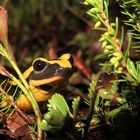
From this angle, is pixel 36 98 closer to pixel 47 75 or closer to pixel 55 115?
pixel 47 75

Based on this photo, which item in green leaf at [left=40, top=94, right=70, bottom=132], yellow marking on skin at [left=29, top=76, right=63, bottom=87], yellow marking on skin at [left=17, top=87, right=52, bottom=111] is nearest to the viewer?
green leaf at [left=40, top=94, right=70, bottom=132]

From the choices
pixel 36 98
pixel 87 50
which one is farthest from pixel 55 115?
pixel 87 50

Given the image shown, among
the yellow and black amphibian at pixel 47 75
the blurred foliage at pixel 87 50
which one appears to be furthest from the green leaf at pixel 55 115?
the yellow and black amphibian at pixel 47 75

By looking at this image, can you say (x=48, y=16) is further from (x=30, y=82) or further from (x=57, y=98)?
(x=57, y=98)

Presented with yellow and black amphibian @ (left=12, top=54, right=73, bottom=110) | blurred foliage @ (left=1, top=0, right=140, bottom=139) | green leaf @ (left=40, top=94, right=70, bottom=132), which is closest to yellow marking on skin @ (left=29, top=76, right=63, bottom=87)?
yellow and black amphibian @ (left=12, top=54, right=73, bottom=110)

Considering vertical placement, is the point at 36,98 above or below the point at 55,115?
below

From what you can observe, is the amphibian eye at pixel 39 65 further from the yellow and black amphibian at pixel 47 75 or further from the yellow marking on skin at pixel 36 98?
the yellow marking on skin at pixel 36 98

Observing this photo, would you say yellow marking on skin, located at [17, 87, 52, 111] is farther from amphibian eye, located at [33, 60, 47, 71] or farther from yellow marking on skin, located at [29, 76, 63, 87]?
amphibian eye, located at [33, 60, 47, 71]

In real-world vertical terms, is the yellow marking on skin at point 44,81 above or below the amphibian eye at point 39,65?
below
